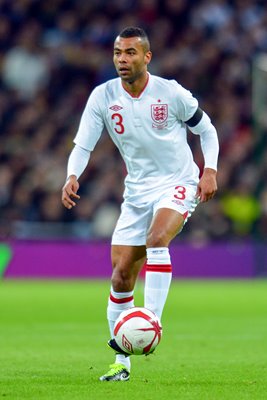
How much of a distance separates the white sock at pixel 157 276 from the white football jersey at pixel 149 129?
0.58 m

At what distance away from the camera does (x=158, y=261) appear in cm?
757

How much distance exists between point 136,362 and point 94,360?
343 mm

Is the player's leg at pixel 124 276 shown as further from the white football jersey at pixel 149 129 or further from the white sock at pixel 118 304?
the white football jersey at pixel 149 129

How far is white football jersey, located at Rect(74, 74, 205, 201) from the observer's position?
803 cm

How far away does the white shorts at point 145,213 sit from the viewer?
7879 millimetres

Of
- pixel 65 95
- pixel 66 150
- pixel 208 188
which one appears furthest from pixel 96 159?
pixel 208 188

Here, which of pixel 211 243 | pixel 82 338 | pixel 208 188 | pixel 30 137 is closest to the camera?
pixel 208 188

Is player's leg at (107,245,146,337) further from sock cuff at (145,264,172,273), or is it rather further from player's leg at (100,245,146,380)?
sock cuff at (145,264,172,273)

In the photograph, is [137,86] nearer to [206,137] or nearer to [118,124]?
[118,124]

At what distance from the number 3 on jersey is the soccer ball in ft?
4.32

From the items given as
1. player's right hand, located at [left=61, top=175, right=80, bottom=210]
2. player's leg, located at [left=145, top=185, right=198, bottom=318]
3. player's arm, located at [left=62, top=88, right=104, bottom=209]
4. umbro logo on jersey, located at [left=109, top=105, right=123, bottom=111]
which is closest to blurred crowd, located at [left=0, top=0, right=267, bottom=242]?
player's arm, located at [left=62, top=88, right=104, bottom=209]

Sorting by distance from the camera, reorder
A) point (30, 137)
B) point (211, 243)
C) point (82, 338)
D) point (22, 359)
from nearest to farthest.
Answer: point (22, 359)
point (82, 338)
point (211, 243)
point (30, 137)

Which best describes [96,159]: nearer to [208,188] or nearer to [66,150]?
[66,150]

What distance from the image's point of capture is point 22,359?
29.8 ft
